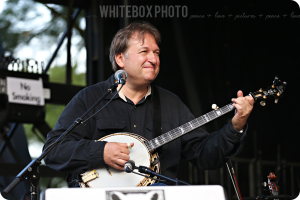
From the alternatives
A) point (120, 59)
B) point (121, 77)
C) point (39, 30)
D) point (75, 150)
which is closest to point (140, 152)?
point (75, 150)

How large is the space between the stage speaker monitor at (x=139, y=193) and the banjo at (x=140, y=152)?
0.89 metres

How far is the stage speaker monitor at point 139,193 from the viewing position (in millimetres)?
1461

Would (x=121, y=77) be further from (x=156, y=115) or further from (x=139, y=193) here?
(x=139, y=193)

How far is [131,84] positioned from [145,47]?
30 cm

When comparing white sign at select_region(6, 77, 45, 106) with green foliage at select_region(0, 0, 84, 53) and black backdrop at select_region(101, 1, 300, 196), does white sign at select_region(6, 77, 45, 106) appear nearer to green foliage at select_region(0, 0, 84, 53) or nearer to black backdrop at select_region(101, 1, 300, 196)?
green foliage at select_region(0, 0, 84, 53)

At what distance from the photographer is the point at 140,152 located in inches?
97.8

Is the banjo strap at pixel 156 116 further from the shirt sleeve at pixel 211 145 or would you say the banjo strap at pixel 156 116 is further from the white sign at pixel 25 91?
the white sign at pixel 25 91

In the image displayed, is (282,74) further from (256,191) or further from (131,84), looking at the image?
(131,84)

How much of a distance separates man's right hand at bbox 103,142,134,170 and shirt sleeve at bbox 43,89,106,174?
1.5 inches

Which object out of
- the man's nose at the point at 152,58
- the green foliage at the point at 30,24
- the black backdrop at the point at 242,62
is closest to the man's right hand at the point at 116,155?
the man's nose at the point at 152,58

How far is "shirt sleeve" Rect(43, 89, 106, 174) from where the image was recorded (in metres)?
2.40

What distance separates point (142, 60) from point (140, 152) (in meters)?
0.69

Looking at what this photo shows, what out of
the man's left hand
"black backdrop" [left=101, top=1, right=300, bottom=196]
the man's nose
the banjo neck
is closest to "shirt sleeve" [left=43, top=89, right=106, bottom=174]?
the banjo neck

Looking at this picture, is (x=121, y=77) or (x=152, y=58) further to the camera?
(x=152, y=58)
